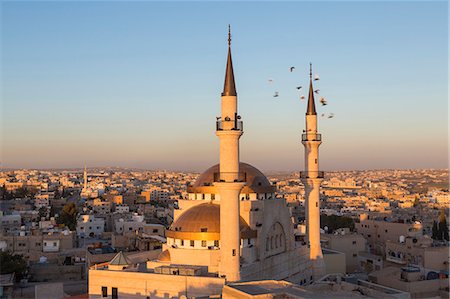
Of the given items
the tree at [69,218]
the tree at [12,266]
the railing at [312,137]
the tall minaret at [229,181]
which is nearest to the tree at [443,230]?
the railing at [312,137]

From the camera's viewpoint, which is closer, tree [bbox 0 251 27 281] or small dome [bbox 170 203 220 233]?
small dome [bbox 170 203 220 233]

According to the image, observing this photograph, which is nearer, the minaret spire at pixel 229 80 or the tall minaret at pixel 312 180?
the minaret spire at pixel 229 80

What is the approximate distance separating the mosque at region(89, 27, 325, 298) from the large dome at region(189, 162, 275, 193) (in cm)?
5

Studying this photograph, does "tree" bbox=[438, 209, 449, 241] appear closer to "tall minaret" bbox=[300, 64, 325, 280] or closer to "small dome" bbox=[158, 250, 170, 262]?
"tall minaret" bbox=[300, 64, 325, 280]

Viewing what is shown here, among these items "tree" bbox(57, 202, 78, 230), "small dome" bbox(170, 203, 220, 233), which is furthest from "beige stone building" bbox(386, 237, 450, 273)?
"tree" bbox(57, 202, 78, 230)

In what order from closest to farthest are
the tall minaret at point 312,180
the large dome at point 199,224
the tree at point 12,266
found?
the large dome at point 199,224
the tall minaret at point 312,180
the tree at point 12,266

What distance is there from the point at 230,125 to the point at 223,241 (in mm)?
4322

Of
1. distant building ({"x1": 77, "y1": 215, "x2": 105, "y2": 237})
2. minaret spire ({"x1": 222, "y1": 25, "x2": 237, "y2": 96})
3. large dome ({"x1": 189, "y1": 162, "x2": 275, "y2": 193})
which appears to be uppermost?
minaret spire ({"x1": 222, "y1": 25, "x2": 237, "y2": 96})

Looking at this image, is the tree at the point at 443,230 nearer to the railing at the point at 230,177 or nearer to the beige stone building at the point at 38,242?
the beige stone building at the point at 38,242

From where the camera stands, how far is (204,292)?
2133cm

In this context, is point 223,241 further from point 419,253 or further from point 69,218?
point 69,218

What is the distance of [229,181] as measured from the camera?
22.0 meters

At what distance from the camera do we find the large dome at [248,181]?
88.2ft

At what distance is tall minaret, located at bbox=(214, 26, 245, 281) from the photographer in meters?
21.8
